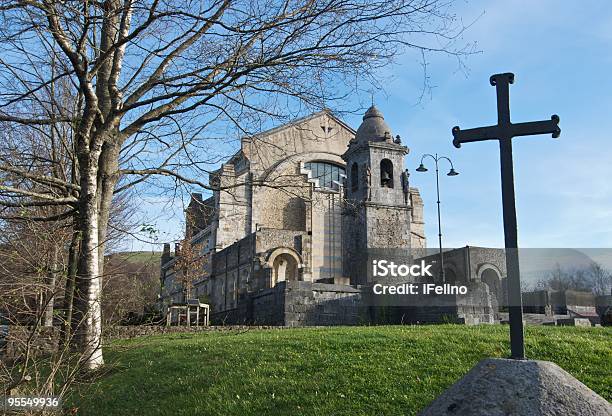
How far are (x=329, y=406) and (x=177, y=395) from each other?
7.45 feet

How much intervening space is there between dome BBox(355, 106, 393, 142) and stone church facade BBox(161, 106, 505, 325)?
0.19 feet

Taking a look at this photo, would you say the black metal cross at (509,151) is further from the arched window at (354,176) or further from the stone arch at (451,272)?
the stone arch at (451,272)

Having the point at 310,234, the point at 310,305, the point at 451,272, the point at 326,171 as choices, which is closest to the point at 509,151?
the point at 310,305

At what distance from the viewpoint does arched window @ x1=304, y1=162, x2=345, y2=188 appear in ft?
124

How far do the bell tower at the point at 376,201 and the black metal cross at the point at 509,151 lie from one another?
21315mm

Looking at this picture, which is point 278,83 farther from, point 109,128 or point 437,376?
point 437,376

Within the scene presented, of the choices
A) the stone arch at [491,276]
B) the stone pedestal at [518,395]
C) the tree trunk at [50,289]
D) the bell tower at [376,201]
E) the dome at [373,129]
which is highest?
the dome at [373,129]

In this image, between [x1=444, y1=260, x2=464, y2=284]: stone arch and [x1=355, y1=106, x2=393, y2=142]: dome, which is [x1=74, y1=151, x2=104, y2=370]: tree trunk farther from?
[x1=444, y1=260, x2=464, y2=284]: stone arch

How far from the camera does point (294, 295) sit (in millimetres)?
18594

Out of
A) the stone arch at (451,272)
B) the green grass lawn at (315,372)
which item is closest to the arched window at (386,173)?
the stone arch at (451,272)

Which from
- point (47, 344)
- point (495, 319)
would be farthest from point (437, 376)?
point (495, 319)

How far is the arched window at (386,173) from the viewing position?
27375mm

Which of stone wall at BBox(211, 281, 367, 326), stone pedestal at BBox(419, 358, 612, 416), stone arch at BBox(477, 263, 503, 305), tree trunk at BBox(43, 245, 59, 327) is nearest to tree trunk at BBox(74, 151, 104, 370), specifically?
tree trunk at BBox(43, 245, 59, 327)

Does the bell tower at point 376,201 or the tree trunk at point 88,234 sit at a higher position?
the bell tower at point 376,201
